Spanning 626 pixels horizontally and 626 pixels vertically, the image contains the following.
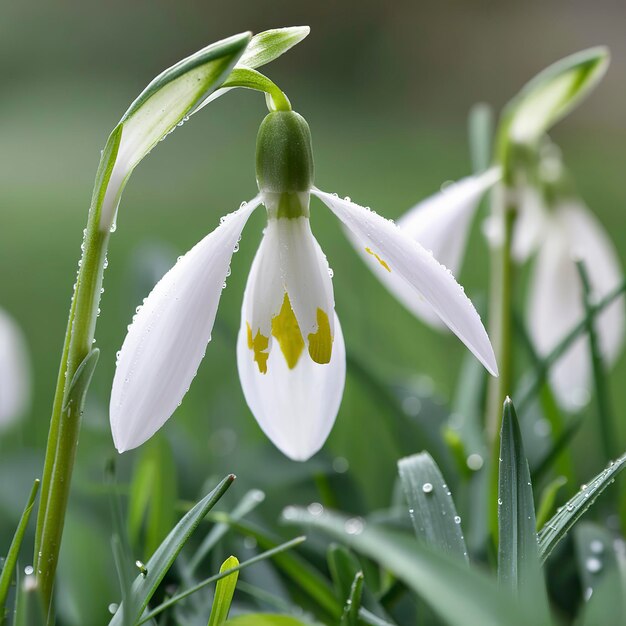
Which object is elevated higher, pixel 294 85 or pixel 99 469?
pixel 294 85

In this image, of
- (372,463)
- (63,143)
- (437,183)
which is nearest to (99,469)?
(372,463)

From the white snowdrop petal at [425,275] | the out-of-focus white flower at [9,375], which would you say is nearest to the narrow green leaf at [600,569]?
the white snowdrop petal at [425,275]

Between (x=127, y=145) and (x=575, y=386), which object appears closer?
(x=127, y=145)

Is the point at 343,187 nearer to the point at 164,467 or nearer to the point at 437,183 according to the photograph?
the point at 437,183

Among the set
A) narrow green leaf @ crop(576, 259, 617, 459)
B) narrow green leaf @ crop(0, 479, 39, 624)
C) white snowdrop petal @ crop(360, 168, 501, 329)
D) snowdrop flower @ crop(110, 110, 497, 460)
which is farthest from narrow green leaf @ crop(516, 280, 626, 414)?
narrow green leaf @ crop(0, 479, 39, 624)

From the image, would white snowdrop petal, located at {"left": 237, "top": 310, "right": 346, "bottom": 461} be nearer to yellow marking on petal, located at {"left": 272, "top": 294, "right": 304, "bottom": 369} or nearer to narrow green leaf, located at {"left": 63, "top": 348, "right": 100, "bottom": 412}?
yellow marking on petal, located at {"left": 272, "top": 294, "right": 304, "bottom": 369}

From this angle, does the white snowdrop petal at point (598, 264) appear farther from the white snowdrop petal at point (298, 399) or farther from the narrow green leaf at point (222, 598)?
the narrow green leaf at point (222, 598)
